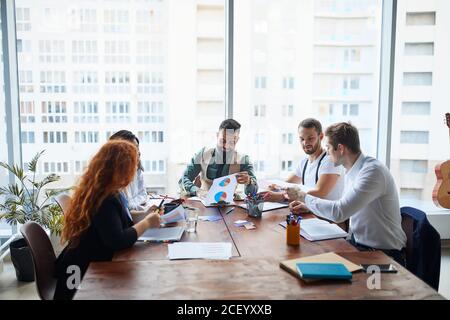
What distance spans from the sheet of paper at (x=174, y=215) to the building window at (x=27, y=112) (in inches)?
83.8

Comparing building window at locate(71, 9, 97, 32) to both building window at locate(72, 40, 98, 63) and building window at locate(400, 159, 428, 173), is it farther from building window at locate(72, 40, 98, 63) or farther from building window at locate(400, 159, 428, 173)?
building window at locate(400, 159, 428, 173)

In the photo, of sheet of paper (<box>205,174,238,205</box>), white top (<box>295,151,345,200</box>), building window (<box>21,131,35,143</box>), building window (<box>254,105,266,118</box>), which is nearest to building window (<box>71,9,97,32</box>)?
building window (<box>21,131,35,143</box>)

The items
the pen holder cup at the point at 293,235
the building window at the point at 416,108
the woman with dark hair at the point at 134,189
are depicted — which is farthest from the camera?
the building window at the point at 416,108

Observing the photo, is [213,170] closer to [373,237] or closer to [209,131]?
[209,131]

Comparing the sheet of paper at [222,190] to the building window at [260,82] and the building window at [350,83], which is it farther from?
the building window at [350,83]

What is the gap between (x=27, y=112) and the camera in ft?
11.7

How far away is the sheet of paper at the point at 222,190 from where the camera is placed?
2643 mm

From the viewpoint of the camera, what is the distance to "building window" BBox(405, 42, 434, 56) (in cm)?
392

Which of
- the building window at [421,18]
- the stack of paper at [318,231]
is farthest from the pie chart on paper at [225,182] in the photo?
the building window at [421,18]

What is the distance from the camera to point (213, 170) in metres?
3.19

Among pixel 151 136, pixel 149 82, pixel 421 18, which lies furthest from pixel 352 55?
pixel 151 136

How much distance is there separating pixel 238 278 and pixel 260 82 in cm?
→ 257

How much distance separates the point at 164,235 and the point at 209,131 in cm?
190

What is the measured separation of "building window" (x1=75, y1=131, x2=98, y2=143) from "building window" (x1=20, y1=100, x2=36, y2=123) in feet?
1.35
